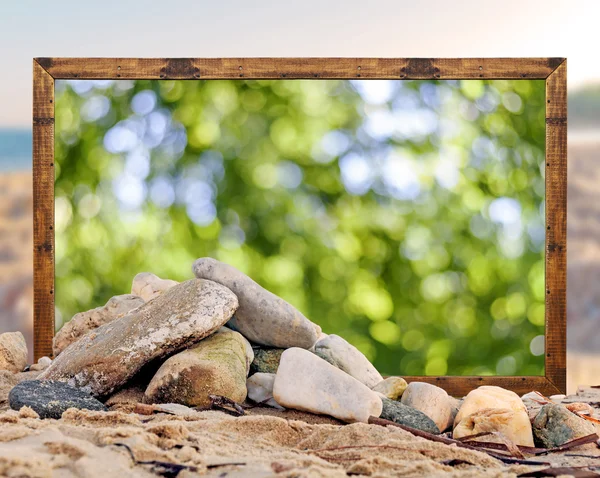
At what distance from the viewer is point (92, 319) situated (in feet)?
14.9

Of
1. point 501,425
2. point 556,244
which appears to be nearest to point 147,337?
point 501,425

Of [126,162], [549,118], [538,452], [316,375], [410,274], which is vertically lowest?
[538,452]

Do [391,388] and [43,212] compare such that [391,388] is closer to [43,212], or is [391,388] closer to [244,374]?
[244,374]

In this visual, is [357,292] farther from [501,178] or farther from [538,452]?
[538,452]

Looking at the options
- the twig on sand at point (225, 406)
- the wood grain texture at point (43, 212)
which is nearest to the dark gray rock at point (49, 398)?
the twig on sand at point (225, 406)

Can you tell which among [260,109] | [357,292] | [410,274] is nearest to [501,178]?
[410,274]

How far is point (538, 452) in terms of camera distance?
3.02m

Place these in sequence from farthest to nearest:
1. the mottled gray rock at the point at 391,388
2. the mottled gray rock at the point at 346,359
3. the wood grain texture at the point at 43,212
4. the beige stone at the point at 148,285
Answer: the wood grain texture at the point at 43,212, the beige stone at the point at 148,285, the mottled gray rock at the point at 346,359, the mottled gray rock at the point at 391,388

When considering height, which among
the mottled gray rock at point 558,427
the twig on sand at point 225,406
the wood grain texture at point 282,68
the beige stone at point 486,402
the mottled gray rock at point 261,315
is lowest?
the mottled gray rock at point 558,427

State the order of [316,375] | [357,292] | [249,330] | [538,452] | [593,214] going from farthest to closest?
1. [593,214]
2. [357,292]
3. [249,330]
4. [316,375]
5. [538,452]

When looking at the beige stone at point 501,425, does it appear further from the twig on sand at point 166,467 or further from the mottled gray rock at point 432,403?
the twig on sand at point 166,467

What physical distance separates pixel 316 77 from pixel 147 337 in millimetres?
2392

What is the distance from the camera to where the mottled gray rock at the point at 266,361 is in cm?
386

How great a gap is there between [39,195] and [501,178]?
10.8 feet
